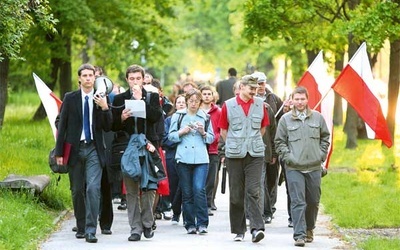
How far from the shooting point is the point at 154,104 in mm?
13984

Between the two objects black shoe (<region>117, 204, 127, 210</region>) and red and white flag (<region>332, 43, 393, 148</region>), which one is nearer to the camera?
red and white flag (<region>332, 43, 393, 148</region>)

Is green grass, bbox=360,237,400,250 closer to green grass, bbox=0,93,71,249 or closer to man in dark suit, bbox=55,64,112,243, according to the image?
man in dark suit, bbox=55,64,112,243

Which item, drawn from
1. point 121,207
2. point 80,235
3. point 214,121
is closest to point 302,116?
point 80,235

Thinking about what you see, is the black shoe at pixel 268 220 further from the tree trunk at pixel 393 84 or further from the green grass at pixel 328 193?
the tree trunk at pixel 393 84

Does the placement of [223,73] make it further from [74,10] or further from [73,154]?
[73,154]

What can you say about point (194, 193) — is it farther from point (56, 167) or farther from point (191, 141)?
point (56, 167)

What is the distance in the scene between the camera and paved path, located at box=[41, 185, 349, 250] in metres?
13.3

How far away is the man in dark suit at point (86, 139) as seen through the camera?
13758mm

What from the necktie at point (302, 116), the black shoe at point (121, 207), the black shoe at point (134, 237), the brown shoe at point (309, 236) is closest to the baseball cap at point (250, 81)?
the necktie at point (302, 116)

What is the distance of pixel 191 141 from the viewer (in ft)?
49.9

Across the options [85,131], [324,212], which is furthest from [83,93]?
[324,212]

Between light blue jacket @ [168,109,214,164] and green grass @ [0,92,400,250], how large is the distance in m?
1.87

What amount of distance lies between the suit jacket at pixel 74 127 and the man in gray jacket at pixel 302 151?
205cm

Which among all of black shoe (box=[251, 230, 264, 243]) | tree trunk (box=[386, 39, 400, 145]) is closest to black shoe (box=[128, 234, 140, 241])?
black shoe (box=[251, 230, 264, 243])
